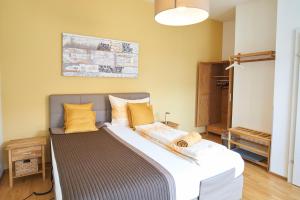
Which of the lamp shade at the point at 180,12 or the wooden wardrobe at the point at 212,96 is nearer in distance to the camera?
the lamp shade at the point at 180,12

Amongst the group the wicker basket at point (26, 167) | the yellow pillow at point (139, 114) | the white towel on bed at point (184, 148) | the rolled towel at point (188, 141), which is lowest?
the wicker basket at point (26, 167)

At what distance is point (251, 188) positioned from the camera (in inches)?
98.2

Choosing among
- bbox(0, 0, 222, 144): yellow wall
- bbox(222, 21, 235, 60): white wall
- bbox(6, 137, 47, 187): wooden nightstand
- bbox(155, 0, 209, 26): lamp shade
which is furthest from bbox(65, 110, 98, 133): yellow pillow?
bbox(222, 21, 235, 60): white wall

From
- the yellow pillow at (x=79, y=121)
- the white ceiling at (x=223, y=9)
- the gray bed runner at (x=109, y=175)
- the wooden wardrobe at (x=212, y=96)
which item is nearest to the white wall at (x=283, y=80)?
the white ceiling at (x=223, y=9)

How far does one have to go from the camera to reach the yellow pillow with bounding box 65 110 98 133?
270 cm

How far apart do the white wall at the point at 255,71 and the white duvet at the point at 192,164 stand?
68.9 inches

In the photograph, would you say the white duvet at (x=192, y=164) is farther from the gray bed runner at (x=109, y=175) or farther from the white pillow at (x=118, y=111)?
the white pillow at (x=118, y=111)

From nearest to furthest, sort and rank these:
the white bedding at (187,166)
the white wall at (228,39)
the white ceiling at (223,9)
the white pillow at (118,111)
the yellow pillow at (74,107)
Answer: the white bedding at (187,166) < the yellow pillow at (74,107) < the white pillow at (118,111) < the white ceiling at (223,9) < the white wall at (228,39)

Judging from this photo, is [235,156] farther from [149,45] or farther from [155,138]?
[149,45]

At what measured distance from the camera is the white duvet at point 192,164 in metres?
1.58

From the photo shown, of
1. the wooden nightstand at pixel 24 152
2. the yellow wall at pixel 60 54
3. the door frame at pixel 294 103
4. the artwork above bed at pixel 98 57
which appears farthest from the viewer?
the artwork above bed at pixel 98 57

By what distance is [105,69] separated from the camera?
3.32m

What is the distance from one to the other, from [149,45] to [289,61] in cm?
227

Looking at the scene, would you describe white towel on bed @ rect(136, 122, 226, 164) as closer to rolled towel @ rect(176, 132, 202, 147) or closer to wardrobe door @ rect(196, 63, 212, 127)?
rolled towel @ rect(176, 132, 202, 147)
